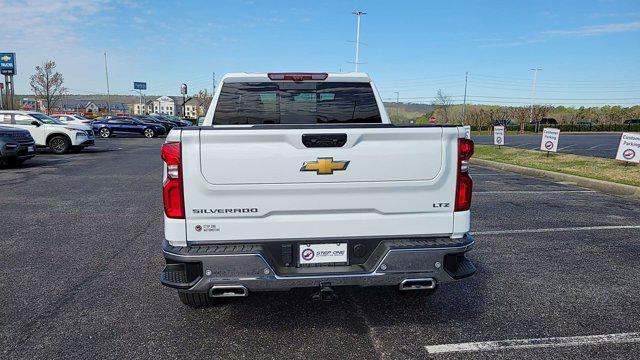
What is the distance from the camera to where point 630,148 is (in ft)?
40.7

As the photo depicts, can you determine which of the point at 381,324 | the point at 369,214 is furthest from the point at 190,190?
the point at 381,324

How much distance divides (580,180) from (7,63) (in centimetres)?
3865

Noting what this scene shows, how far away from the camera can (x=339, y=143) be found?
9.53 feet

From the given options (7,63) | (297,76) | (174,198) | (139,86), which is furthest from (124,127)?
(139,86)

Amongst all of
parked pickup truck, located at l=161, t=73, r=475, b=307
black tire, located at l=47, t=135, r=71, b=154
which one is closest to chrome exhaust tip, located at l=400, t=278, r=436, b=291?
parked pickup truck, located at l=161, t=73, r=475, b=307

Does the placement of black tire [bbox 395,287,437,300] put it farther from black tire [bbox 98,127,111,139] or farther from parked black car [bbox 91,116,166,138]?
black tire [bbox 98,127,111,139]

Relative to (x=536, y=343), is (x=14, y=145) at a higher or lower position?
higher

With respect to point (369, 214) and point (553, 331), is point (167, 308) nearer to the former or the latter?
point (369, 214)

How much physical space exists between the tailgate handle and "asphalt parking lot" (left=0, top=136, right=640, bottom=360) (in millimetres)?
1420

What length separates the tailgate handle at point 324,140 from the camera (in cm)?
287

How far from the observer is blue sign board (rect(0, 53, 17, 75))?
106ft

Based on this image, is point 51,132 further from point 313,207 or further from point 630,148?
point 630,148

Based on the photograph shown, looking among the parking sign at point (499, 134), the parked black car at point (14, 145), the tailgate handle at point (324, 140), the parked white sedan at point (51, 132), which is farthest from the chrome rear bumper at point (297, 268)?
the parking sign at point (499, 134)

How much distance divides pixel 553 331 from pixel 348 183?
6.90 feet
